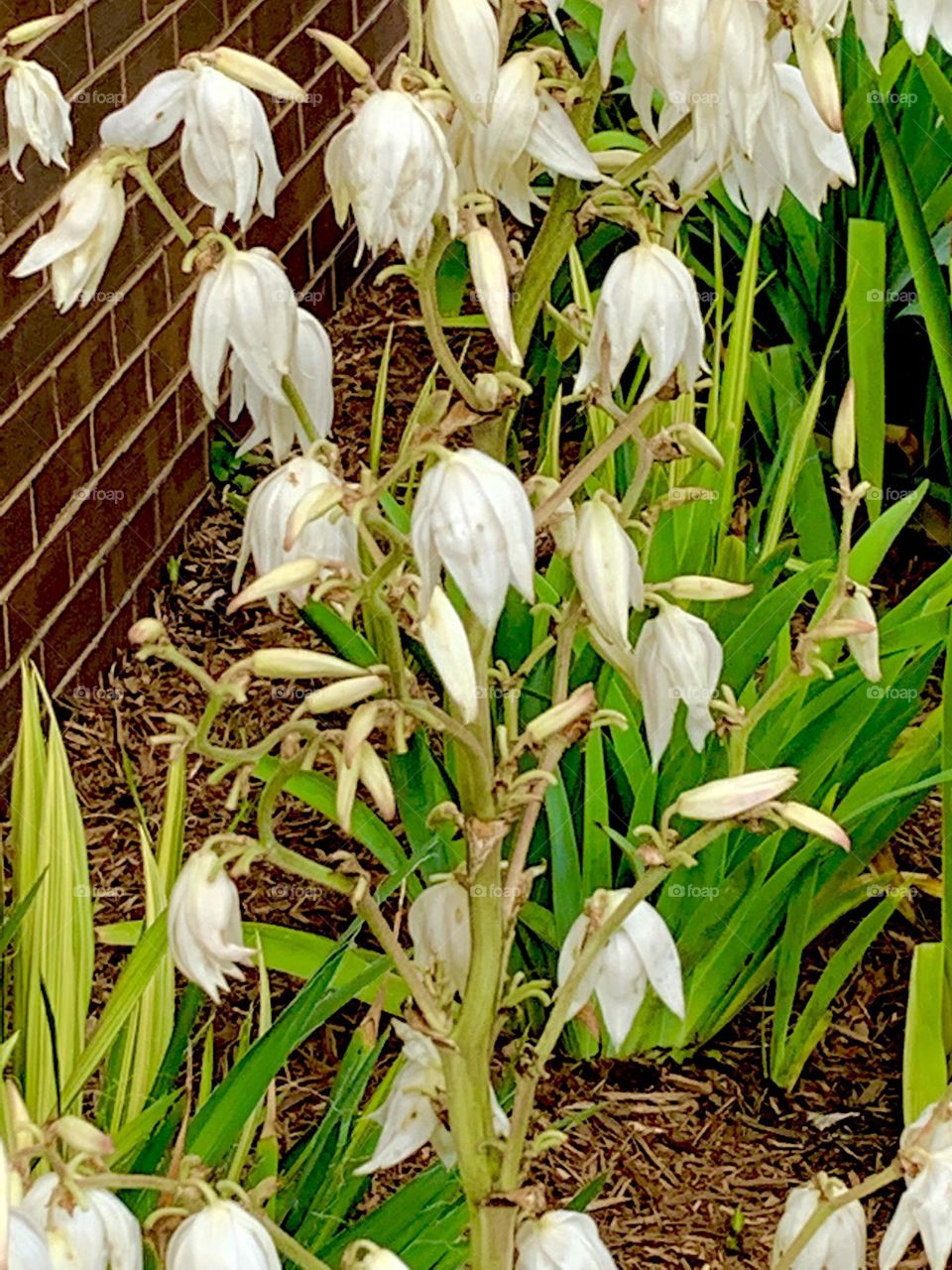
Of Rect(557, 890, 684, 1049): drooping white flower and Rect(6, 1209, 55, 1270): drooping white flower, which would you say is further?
Rect(557, 890, 684, 1049): drooping white flower

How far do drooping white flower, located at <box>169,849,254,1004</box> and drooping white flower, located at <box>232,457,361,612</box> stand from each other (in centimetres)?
13

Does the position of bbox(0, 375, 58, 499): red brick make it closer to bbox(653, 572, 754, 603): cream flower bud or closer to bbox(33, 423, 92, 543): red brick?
bbox(33, 423, 92, 543): red brick

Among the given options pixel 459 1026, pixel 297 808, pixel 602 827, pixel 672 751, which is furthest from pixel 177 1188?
pixel 297 808

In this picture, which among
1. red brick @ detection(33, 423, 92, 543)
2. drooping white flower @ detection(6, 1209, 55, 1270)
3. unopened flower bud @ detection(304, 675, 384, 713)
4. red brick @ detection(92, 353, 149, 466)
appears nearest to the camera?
drooping white flower @ detection(6, 1209, 55, 1270)

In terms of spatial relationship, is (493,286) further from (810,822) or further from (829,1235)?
(829,1235)

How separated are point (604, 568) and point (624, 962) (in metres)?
0.21

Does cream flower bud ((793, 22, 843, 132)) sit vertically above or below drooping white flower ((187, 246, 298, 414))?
above

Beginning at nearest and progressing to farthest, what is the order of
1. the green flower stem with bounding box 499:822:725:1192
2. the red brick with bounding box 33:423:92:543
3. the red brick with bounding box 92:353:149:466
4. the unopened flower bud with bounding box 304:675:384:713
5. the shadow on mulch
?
the unopened flower bud with bounding box 304:675:384:713 < the green flower stem with bounding box 499:822:725:1192 < the shadow on mulch < the red brick with bounding box 33:423:92:543 < the red brick with bounding box 92:353:149:466

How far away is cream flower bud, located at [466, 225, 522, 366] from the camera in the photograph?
30.0 inches

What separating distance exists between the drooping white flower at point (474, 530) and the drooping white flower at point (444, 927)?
0.79 feet

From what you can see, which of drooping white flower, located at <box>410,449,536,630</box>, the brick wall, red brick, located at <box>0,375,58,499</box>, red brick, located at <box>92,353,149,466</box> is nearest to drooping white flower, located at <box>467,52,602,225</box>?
drooping white flower, located at <box>410,449,536,630</box>

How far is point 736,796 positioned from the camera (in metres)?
0.83

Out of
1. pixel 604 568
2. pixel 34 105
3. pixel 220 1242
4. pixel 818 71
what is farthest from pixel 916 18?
pixel 220 1242

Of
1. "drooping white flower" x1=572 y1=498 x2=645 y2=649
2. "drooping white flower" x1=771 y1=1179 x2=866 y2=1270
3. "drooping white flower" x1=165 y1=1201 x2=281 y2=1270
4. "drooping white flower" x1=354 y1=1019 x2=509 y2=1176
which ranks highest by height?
"drooping white flower" x1=572 y1=498 x2=645 y2=649
